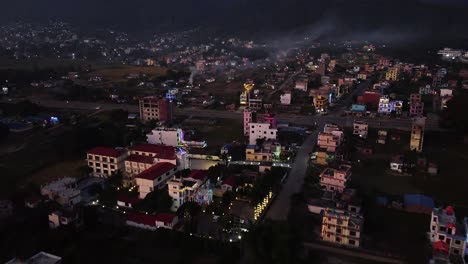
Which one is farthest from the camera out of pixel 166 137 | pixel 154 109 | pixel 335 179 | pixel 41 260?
pixel 154 109

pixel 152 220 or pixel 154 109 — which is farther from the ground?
pixel 154 109

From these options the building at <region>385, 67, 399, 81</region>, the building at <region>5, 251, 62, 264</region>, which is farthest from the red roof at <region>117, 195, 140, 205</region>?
the building at <region>385, 67, 399, 81</region>

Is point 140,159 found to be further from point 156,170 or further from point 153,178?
point 153,178

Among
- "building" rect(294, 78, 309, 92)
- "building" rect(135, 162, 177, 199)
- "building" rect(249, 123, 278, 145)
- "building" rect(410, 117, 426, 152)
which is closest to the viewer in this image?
"building" rect(135, 162, 177, 199)

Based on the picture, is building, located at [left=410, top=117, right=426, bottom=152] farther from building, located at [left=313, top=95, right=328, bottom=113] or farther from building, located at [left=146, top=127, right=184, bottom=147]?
building, located at [left=146, top=127, right=184, bottom=147]

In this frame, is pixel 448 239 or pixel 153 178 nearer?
pixel 448 239

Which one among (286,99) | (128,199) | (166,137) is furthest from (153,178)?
(286,99)
